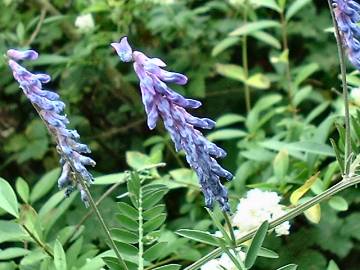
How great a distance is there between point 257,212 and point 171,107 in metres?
0.44

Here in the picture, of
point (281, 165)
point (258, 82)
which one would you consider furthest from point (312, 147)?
point (258, 82)

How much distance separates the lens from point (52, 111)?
3.11 ft

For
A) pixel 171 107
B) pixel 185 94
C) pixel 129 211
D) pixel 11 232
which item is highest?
pixel 171 107

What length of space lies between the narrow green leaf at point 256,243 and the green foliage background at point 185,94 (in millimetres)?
600

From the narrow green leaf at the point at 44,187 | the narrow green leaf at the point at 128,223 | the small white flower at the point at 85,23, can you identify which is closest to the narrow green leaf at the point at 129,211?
the narrow green leaf at the point at 128,223

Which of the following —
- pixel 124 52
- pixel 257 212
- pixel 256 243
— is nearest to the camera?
pixel 124 52

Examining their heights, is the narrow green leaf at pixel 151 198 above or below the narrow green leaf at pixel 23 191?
above

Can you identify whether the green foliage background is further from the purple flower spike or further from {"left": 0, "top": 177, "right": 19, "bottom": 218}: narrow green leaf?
the purple flower spike

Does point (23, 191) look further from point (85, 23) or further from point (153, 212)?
point (85, 23)

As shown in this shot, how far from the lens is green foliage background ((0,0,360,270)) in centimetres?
172

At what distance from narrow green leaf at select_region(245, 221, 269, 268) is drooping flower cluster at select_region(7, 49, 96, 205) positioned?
0.22 m

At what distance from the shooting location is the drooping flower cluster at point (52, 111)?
0.94 metres

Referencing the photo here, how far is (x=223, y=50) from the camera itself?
229cm

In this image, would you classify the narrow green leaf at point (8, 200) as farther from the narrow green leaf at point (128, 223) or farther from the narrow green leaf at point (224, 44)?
the narrow green leaf at point (224, 44)
